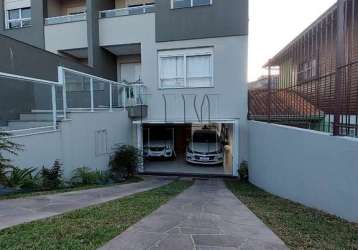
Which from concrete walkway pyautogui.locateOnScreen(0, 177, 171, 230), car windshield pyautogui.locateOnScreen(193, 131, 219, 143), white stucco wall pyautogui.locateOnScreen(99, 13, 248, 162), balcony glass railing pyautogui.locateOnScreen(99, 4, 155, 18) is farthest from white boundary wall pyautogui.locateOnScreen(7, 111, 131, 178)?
balcony glass railing pyautogui.locateOnScreen(99, 4, 155, 18)

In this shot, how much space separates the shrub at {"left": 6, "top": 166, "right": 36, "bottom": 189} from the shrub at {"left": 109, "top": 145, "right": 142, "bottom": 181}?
4832mm

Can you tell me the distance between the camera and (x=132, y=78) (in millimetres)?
16422

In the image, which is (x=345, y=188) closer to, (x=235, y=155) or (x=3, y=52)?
(x=235, y=155)

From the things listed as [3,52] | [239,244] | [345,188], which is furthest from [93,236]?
[3,52]

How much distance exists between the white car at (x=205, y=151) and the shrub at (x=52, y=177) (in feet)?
25.5

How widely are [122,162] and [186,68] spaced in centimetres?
558

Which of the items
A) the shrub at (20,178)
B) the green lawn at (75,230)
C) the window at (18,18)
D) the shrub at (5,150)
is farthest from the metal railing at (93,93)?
the window at (18,18)

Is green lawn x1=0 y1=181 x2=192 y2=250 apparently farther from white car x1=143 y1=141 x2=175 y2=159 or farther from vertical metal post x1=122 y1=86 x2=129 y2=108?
white car x1=143 y1=141 x2=175 y2=159

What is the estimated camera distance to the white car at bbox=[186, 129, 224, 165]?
14227mm

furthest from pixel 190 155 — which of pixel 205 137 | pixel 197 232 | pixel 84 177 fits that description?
pixel 197 232

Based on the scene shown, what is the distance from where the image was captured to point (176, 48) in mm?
13719

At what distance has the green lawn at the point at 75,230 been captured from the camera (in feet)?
10.3

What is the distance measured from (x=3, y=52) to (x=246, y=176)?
422 inches

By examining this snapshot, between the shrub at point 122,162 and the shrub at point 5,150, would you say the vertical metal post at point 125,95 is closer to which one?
the shrub at point 122,162
